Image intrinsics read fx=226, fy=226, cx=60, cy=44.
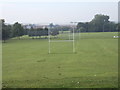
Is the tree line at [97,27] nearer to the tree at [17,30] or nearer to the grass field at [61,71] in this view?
the tree at [17,30]

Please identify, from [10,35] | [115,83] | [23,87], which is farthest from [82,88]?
[10,35]


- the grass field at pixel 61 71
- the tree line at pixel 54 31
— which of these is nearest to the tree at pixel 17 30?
the tree line at pixel 54 31

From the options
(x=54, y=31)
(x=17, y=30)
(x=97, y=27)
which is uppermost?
(x=97, y=27)

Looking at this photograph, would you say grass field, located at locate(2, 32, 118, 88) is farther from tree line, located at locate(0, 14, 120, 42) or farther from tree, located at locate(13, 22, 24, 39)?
tree, located at locate(13, 22, 24, 39)

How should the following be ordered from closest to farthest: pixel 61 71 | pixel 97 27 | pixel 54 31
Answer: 1. pixel 61 71
2. pixel 54 31
3. pixel 97 27

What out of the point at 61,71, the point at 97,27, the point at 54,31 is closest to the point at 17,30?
the point at 54,31

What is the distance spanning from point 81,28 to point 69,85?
1712 inches

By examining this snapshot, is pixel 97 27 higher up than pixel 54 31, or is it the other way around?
pixel 97 27

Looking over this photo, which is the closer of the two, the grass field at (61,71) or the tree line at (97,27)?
the grass field at (61,71)

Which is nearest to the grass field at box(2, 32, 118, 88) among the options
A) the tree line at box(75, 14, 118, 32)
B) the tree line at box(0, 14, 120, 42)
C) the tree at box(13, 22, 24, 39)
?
the tree line at box(0, 14, 120, 42)

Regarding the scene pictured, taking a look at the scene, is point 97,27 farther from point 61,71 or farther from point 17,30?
point 61,71

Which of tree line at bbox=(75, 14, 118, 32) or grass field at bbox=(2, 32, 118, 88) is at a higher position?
tree line at bbox=(75, 14, 118, 32)

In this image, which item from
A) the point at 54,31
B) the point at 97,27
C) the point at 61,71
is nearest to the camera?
the point at 61,71

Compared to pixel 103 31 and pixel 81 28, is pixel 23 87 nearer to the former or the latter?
pixel 81 28
